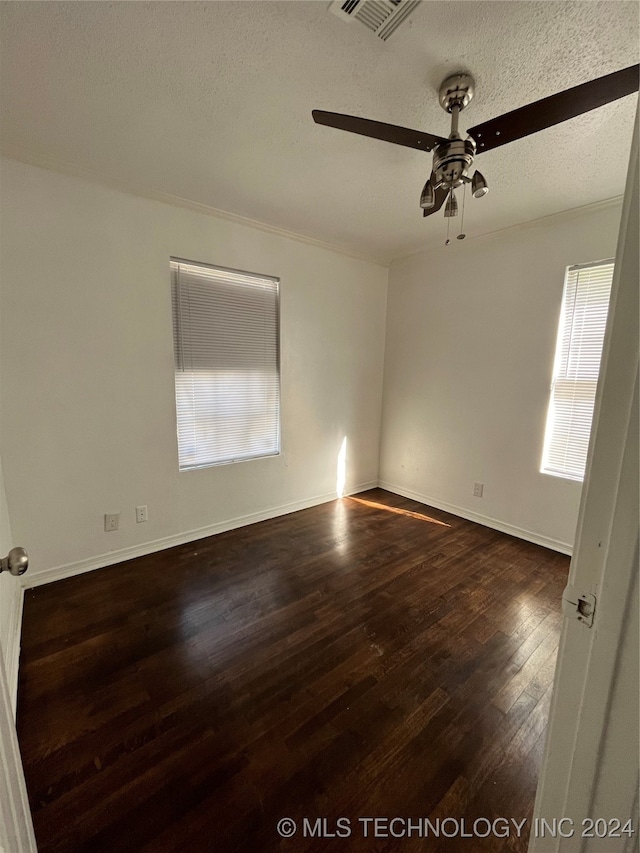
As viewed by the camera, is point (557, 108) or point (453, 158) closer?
point (557, 108)

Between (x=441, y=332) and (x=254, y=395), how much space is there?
75.5 inches

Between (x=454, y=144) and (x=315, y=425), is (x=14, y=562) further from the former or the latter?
(x=315, y=425)

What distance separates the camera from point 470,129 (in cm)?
141

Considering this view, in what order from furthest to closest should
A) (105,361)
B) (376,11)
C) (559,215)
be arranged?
(559,215) < (105,361) < (376,11)

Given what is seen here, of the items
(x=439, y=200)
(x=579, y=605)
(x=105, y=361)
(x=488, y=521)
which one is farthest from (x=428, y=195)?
(x=488, y=521)

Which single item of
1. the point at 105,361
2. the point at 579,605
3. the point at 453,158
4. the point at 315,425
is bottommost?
the point at 315,425

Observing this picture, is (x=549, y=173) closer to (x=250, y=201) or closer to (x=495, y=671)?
(x=250, y=201)

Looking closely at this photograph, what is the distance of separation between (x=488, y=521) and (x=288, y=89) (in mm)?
3335

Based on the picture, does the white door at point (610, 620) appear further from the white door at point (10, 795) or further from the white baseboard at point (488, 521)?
the white baseboard at point (488, 521)

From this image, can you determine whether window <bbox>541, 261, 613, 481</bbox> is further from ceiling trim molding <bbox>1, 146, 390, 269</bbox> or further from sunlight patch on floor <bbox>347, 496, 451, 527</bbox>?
ceiling trim molding <bbox>1, 146, 390, 269</bbox>

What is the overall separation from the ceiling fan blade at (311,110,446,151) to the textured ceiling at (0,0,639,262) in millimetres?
238

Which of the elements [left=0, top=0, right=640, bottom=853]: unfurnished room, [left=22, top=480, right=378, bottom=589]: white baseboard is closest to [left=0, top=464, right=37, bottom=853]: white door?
[left=0, top=0, right=640, bottom=853]: unfurnished room

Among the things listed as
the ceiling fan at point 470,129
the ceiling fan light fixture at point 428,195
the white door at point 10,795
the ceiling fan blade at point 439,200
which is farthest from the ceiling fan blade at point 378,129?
the white door at point 10,795

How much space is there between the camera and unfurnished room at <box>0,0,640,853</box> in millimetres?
1063
